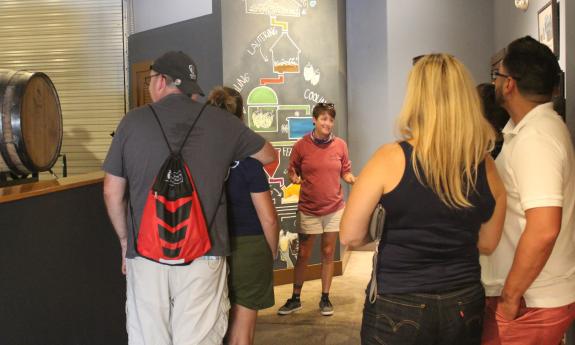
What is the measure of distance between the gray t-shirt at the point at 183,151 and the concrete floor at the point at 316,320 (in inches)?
78.7

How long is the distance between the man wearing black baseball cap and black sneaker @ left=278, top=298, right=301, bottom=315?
2404 mm

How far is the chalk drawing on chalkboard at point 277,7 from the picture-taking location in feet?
17.8

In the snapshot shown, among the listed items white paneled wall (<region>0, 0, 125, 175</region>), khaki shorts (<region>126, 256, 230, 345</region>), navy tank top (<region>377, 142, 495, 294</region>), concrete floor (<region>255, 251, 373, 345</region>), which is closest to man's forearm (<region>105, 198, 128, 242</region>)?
khaki shorts (<region>126, 256, 230, 345</region>)

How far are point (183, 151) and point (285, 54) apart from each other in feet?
11.6

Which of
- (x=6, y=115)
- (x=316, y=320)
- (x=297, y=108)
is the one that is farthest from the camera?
(x=297, y=108)

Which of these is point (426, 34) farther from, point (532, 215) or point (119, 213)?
point (532, 215)

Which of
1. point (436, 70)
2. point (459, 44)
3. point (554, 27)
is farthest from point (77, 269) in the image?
point (459, 44)

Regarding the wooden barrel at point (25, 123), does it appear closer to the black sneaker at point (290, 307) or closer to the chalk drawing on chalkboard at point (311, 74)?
the black sneaker at point (290, 307)

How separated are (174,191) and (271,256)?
0.64m

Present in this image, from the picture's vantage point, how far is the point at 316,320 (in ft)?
14.8

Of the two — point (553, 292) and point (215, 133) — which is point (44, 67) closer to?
point (215, 133)

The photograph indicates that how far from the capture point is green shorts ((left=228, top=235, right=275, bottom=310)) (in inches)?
100

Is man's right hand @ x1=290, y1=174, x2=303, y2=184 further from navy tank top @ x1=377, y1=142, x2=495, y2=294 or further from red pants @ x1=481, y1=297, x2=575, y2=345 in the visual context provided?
navy tank top @ x1=377, y1=142, x2=495, y2=294

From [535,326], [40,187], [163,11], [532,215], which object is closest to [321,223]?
[40,187]
